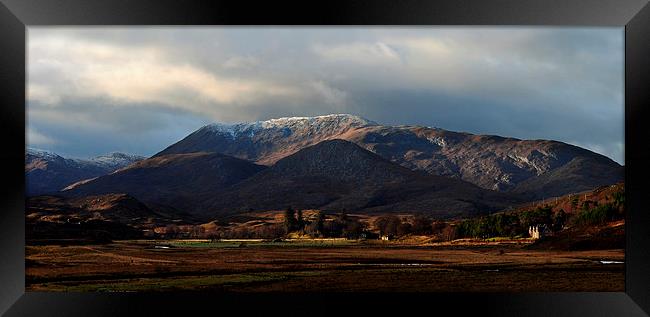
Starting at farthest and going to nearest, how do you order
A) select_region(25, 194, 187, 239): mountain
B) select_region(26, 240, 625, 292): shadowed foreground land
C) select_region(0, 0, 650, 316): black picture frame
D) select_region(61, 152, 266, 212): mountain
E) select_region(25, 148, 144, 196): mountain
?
select_region(61, 152, 266, 212): mountain → select_region(25, 148, 144, 196): mountain → select_region(25, 194, 187, 239): mountain → select_region(26, 240, 625, 292): shadowed foreground land → select_region(0, 0, 650, 316): black picture frame

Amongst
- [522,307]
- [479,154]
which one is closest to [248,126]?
[479,154]

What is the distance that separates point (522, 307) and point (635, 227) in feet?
5.26

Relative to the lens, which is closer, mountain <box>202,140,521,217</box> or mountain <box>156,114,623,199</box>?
mountain <box>156,114,623,199</box>

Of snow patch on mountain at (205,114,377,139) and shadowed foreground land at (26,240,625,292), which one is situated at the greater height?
snow patch on mountain at (205,114,377,139)

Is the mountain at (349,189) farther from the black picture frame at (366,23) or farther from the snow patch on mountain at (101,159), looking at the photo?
the black picture frame at (366,23)

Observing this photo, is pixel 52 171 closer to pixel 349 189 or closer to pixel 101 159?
pixel 101 159

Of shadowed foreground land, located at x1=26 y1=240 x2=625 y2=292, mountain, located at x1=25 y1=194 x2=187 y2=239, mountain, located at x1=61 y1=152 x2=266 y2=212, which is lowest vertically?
shadowed foreground land, located at x1=26 y1=240 x2=625 y2=292

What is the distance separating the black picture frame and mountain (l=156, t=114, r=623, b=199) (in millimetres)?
17638

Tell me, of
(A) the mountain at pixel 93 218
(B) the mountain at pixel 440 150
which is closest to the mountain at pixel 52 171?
(A) the mountain at pixel 93 218

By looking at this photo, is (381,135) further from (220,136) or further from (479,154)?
(220,136)

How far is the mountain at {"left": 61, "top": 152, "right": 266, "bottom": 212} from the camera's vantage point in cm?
2742

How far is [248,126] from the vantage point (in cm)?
3244

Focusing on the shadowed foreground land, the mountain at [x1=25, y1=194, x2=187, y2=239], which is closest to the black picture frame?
the shadowed foreground land

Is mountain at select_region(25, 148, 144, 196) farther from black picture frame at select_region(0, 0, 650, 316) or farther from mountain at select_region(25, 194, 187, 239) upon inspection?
black picture frame at select_region(0, 0, 650, 316)
